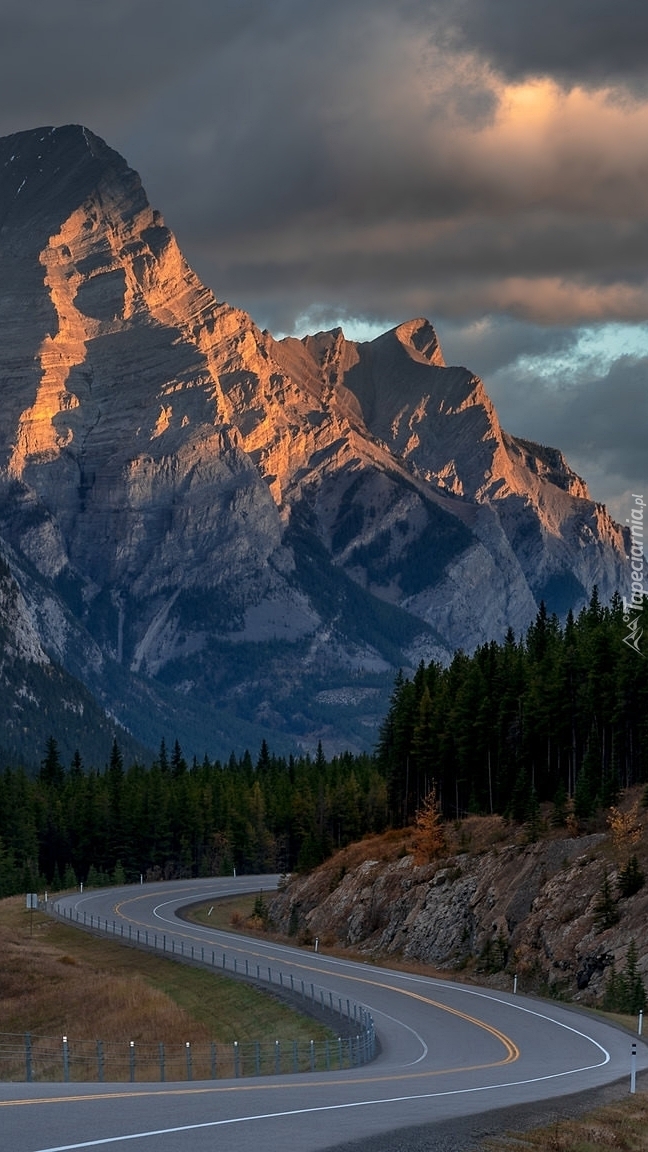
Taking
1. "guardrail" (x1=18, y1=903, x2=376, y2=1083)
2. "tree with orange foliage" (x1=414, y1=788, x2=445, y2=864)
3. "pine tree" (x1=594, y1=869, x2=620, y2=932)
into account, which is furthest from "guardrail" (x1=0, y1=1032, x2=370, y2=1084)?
"tree with orange foliage" (x1=414, y1=788, x2=445, y2=864)

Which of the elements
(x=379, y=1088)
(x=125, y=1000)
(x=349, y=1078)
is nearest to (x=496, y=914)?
(x=125, y=1000)

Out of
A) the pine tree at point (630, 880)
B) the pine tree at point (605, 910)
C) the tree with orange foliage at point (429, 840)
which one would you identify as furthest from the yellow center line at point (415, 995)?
the tree with orange foliage at point (429, 840)

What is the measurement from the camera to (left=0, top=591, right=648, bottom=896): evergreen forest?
11300 centimetres

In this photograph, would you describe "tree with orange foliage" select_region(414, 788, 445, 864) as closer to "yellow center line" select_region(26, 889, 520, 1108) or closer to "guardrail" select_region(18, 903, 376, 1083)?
"guardrail" select_region(18, 903, 376, 1083)

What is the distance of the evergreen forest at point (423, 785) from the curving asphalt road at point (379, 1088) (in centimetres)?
2860

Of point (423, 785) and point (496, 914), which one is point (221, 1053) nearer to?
point (496, 914)

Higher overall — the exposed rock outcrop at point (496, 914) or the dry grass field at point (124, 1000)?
the exposed rock outcrop at point (496, 914)

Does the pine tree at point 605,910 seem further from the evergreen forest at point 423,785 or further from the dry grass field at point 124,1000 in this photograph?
the dry grass field at point 124,1000

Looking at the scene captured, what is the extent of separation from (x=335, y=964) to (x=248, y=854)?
328 feet

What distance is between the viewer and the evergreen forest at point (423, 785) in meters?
113

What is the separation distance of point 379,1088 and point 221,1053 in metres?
27.3

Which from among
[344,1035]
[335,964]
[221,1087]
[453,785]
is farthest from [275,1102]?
[453,785]

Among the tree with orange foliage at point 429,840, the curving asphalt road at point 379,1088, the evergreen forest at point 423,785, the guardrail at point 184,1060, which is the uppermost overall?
the evergreen forest at point 423,785

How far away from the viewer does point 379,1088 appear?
40.9 meters
